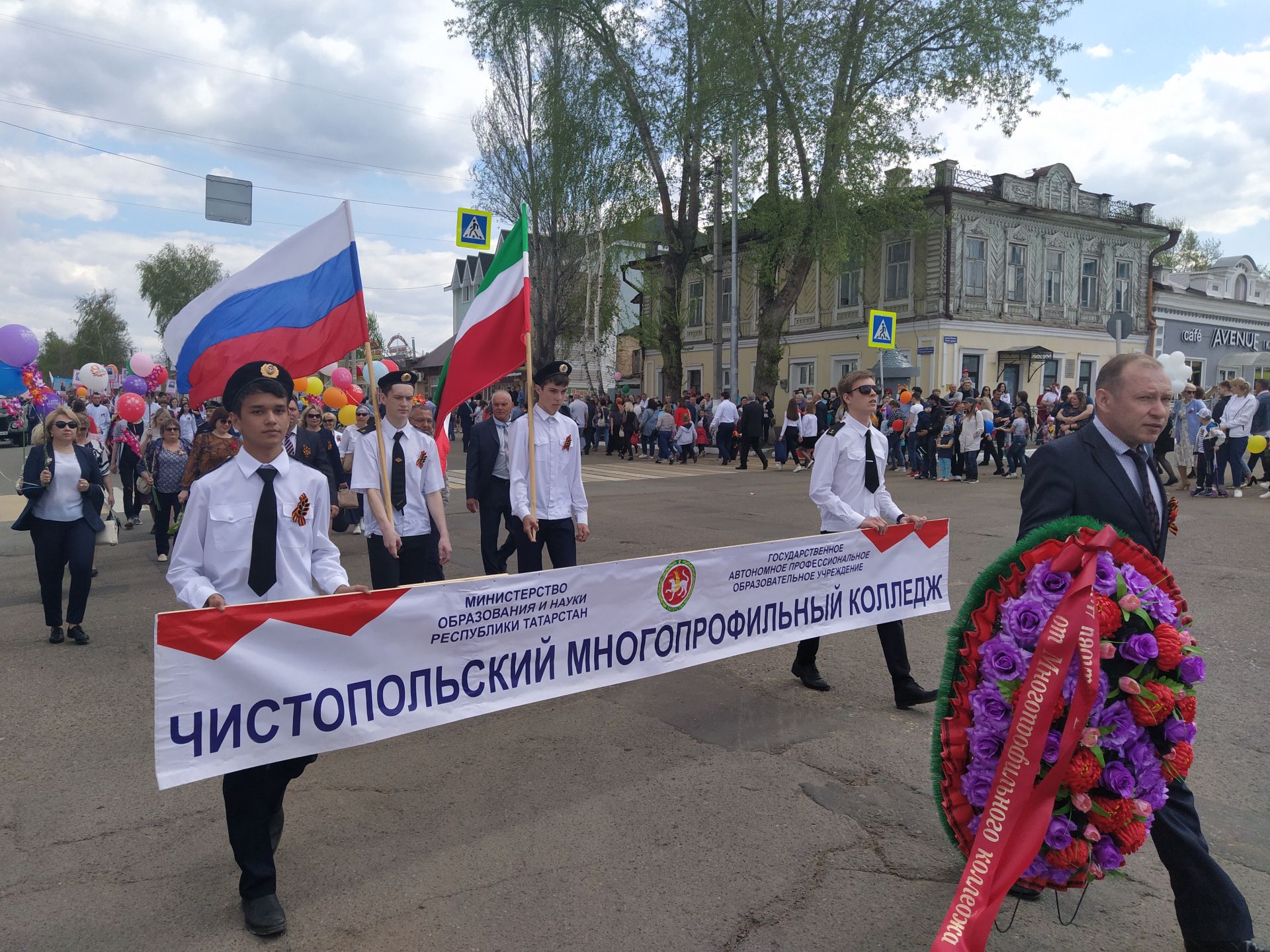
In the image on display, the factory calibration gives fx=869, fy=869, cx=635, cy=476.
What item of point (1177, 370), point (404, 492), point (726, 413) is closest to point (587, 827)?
point (404, 492)

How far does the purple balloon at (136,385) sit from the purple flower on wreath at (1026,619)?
59.2ft

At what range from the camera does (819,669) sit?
596 centimetres

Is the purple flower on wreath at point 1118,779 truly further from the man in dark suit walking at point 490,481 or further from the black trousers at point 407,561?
the man in dark suit walking at point 490,481

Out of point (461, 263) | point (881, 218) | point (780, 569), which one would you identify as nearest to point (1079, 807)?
point (780, 569)

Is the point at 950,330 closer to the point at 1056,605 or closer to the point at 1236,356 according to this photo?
the point at 1236,356

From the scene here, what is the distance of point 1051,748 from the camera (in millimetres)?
2695

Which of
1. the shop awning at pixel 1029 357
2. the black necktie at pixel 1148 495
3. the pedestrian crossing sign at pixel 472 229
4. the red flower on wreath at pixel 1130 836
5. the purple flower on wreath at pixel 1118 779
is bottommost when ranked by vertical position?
the red flower on wreath at pixel 1130 836

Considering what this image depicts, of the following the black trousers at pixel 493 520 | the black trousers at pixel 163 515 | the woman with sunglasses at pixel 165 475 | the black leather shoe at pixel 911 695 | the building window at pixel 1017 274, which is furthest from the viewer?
the building window at pixel 1017 274

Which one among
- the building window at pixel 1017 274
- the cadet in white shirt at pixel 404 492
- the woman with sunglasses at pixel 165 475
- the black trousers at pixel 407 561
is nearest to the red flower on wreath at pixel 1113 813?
the cadet in white shirt at pixel 404 492

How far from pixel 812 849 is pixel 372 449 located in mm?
3649

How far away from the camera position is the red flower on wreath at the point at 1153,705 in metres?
2.66

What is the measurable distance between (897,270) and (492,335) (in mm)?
27944

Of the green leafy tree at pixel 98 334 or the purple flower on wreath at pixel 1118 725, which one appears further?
the green leafy tree at pixel 98 334

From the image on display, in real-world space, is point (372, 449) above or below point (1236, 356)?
below
